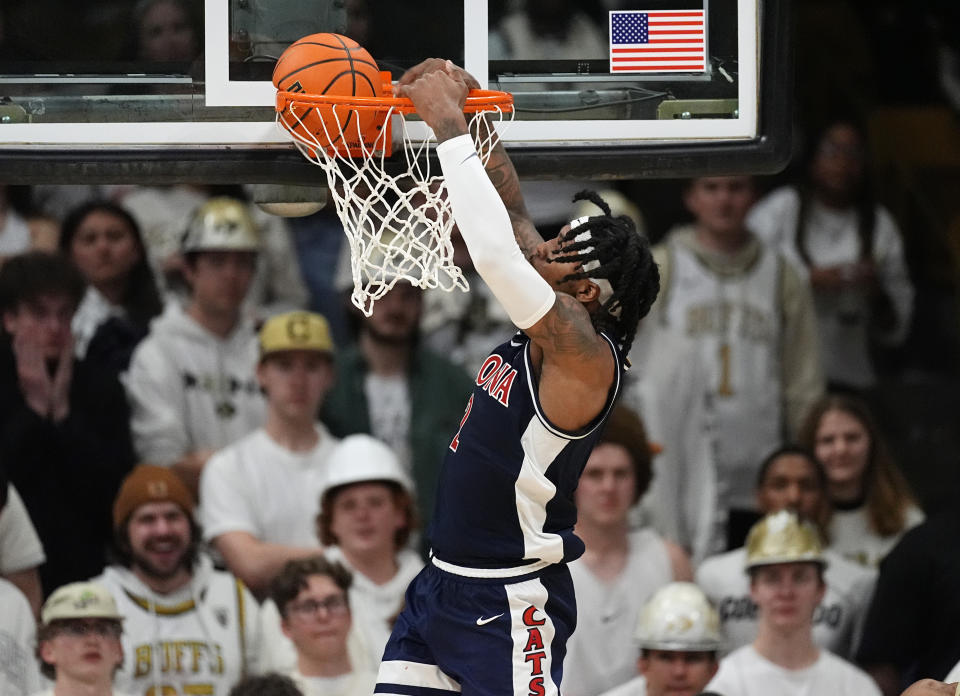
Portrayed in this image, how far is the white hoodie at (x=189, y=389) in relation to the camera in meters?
7.32

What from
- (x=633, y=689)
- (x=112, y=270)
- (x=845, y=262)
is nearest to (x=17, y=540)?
(x=112, y=270)

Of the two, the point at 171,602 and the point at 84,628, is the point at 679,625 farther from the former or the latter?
the point at 84,628

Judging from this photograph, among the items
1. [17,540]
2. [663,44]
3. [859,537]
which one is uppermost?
[663,44]

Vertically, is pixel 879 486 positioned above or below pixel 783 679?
above

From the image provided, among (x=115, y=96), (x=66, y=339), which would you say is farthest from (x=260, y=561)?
(x=115, y=96)

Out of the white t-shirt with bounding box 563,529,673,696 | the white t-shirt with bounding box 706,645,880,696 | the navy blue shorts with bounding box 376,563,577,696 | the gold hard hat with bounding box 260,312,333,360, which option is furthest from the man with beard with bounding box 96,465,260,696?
the white t-shirt with bounding box 706,645,880,696

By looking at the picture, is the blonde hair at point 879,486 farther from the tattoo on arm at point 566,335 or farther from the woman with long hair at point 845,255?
the tattoo on arm at point 566,335

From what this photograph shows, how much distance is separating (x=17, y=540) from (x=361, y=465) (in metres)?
1.40

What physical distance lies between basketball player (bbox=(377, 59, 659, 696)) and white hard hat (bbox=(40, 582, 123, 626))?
66.0 inches

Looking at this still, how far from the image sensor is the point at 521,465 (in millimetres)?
4910

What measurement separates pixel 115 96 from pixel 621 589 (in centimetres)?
297

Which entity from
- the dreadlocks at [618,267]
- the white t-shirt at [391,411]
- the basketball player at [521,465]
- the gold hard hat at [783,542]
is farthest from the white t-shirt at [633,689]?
the dreadlocks at [618,267]

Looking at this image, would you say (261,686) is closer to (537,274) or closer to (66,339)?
(66,339)

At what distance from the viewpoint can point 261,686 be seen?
20.5 feet
